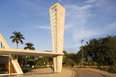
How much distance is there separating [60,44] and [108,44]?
17.9m

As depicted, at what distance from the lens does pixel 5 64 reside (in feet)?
77.6

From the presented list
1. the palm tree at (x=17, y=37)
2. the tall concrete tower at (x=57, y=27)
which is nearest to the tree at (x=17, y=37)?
the palm tree at (x=17, y=37)

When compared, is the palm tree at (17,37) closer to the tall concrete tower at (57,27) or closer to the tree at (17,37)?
the tree at (17,37)

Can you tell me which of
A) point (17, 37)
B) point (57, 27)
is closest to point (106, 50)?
point (57, 27)

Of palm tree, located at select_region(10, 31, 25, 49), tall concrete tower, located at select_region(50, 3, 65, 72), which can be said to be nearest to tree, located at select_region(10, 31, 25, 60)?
palm tree, located at select_region(10, 31, 25, 49)

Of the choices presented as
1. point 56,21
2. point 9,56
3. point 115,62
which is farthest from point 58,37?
point 115,62

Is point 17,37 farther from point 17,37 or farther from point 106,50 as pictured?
point 106,50

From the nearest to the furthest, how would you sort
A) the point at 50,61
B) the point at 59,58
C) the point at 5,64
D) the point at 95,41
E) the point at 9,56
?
1. the point at 9,56
2. the point at 5,64
3. the point at 59,58
4. the point at 95,41
5. the point at 50,61

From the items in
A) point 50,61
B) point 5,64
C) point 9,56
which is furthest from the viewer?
point 50,61

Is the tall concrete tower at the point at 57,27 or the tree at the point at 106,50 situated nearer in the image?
the tall concrete tower at the point at 57,27

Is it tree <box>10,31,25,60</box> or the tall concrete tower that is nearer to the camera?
the tall concrete tower

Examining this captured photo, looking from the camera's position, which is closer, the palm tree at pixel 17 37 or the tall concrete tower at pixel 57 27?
the tall concrete tower at pixel 57 27

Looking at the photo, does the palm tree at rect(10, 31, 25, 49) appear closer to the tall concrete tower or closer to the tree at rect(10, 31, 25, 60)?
the tree at rect(10, 31, 25, 60)

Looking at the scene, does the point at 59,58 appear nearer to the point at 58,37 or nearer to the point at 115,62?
the point at 58,37
